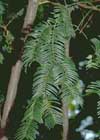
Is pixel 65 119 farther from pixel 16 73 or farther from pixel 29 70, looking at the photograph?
pixel 29 70

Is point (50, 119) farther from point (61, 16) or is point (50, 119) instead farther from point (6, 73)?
point (6, 73)

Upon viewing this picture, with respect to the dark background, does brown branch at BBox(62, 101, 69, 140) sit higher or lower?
lower

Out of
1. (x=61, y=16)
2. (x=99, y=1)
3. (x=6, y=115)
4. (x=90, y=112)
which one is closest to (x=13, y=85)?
(x=6, y=115)

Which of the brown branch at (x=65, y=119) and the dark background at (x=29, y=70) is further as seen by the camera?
the dark background at (x=29, y=70)

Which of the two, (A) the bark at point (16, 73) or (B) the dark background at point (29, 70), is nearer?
(A) the bark at point (16, 73)

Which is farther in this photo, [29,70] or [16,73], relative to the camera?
[29,70]

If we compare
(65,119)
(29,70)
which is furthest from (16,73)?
(29,70)

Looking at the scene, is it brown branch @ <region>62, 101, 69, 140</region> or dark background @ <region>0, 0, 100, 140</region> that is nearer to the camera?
brown branch @ <region>62, 101, 69, 140</region>

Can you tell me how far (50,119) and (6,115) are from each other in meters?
0.16

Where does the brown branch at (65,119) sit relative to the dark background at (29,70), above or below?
below

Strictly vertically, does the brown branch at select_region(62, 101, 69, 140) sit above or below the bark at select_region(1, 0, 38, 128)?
below

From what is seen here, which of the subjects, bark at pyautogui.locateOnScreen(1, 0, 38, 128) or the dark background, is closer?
bark at pyautogui.locateOnScreen(1, 0, 38, 128)

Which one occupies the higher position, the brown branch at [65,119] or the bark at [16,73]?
the bark at [16,73]

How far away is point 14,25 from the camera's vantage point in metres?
1.42
